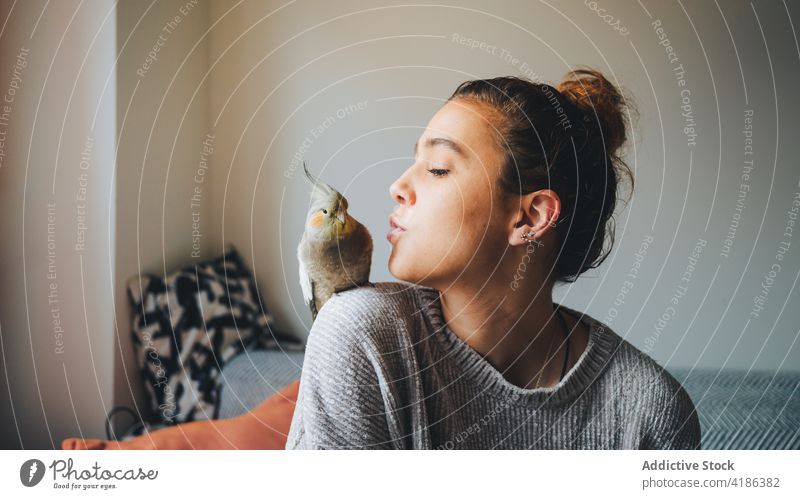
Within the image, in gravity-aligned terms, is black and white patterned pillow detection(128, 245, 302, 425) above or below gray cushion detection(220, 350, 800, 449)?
above

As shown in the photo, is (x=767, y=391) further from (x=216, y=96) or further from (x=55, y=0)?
(x=55, y=0)

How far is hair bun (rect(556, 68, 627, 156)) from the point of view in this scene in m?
0.54

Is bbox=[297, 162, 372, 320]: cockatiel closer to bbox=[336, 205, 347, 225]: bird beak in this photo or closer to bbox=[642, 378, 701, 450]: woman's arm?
bbox=[336, 205, 347, 225]: bird beak

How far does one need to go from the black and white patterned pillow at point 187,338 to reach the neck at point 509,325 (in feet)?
0.71

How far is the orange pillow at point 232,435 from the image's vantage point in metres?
0.63

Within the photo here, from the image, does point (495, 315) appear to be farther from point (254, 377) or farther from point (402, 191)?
point (254, 377)

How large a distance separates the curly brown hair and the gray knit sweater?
83mm

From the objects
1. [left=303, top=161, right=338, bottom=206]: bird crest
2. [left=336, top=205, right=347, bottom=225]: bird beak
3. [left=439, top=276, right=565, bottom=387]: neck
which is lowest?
[left=439, top=276, right=565, bottom=387]: neck

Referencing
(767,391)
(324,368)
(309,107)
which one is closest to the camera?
(324,368)

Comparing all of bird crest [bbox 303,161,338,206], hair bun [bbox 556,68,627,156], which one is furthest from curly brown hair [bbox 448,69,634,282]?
bird crest [bbox 303,161,338,206]

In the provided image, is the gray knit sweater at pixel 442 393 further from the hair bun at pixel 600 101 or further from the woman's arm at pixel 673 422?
the hair bun at pixel 600 101
